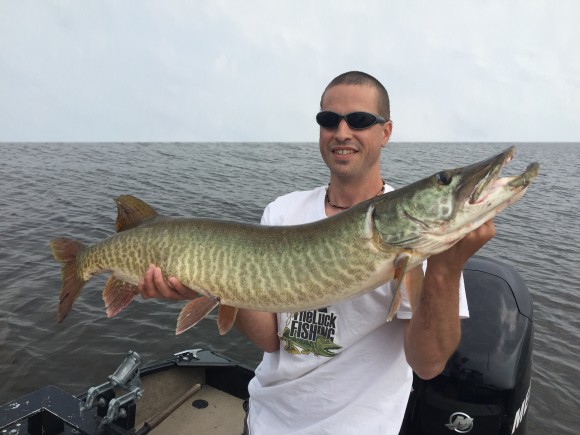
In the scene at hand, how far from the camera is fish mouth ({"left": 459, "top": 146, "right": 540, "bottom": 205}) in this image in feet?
5.53

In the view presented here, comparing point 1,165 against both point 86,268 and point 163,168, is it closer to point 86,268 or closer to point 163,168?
point 163,168

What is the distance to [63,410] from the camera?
2826 millimetres

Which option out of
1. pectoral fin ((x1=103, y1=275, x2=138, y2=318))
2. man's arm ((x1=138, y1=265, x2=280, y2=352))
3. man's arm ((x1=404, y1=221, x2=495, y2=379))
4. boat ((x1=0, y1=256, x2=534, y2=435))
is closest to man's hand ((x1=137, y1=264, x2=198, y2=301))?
man's arm ((x1=138, y1=265, x2=280, y2=352))

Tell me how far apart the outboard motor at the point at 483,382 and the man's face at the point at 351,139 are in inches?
50.5

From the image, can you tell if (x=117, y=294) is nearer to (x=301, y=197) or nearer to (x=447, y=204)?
(x=301, y=197)

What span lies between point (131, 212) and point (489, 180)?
2.25 metres

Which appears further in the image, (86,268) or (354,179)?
(86,268)

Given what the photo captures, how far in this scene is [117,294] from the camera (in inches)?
113

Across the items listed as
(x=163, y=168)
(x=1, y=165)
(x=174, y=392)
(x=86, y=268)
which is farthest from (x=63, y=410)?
(x=1, y=165)

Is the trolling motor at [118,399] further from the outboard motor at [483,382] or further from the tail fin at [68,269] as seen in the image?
the outboard motor at [483,382]

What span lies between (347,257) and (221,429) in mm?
2768

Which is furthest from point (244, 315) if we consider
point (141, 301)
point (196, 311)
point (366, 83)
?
point (141, 301)

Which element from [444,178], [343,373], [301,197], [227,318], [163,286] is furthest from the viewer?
[301,197]

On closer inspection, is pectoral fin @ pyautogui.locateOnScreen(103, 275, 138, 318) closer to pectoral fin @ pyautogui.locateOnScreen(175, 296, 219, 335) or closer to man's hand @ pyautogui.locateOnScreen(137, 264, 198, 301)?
man's hand @ pyautogui.locateOnScreen(137, 264, 198, 301)
